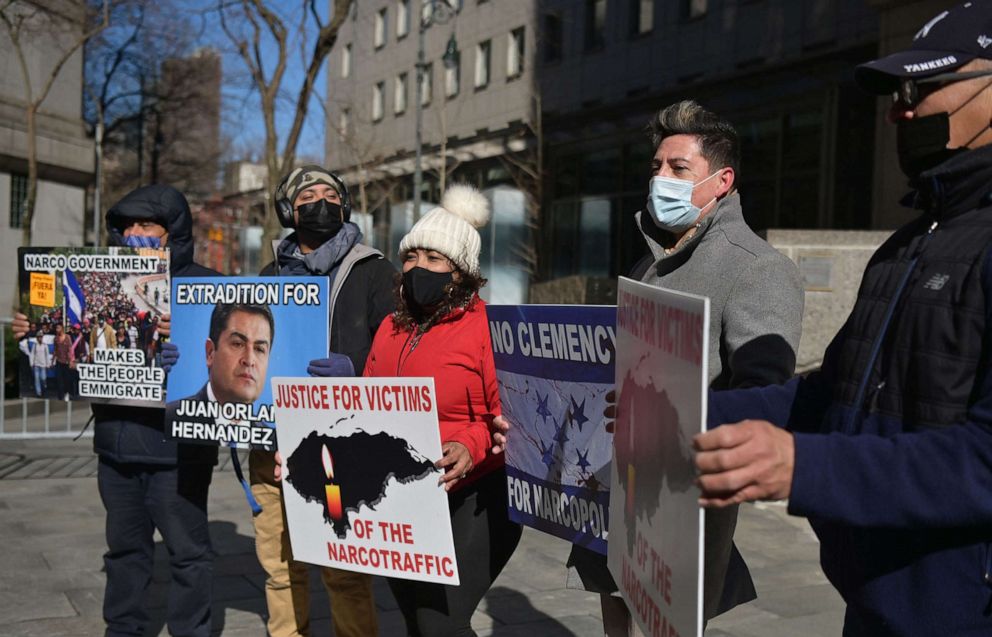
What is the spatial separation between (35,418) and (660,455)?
42.4 ft

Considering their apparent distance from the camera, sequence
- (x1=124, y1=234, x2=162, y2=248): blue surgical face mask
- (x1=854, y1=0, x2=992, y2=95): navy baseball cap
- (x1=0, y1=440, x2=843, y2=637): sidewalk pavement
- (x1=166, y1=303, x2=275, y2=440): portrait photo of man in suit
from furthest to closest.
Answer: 1. (x1=0, y1=440, x2=843, y2=637): sidewalk pavement
2. (x1=124, y1=234, x2=162, y2=248): blue surgical face mask
3. (x1=166, y1=303, x2=275, y2=440): portrait photo of man in suit
4. (x1=854, y1=0, x2=992, y2=95): navy baseball cap

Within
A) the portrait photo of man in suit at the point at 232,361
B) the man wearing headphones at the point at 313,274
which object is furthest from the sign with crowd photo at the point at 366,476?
the man wearing headphones at the point at 313,274

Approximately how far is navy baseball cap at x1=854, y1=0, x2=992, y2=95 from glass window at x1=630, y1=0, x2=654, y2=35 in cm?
2499

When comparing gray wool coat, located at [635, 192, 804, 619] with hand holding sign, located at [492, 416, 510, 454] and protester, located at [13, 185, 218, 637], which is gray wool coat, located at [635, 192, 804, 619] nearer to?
hand holding sign, located at [492, 416, 510, 454]

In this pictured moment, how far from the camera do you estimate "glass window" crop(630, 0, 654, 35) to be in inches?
1032

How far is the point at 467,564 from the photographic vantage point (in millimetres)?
3727

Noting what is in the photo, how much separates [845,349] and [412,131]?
38623 mm

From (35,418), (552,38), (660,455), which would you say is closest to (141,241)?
(660,455)

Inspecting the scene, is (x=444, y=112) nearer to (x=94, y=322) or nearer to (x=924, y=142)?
(x=94, y=322)

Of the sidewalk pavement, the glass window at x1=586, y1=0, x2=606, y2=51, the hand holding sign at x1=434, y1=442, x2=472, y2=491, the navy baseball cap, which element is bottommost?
the sidewalk pavement

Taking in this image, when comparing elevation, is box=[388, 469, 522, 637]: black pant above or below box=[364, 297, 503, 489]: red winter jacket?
below

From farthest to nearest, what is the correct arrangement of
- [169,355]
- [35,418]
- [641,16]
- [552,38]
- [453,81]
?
1. [453,81]
2. [552,38]
3. [641,16]
4. [35,418]
5. [169,355]

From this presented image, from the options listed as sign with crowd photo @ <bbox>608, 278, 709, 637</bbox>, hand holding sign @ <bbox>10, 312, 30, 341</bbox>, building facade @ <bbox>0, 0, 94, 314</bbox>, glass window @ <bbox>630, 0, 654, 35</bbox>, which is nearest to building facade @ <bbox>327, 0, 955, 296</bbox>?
glass window @ <bbox>630, 0, 654, 35</bbox>

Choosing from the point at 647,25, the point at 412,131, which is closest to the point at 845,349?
the point at 647,25
